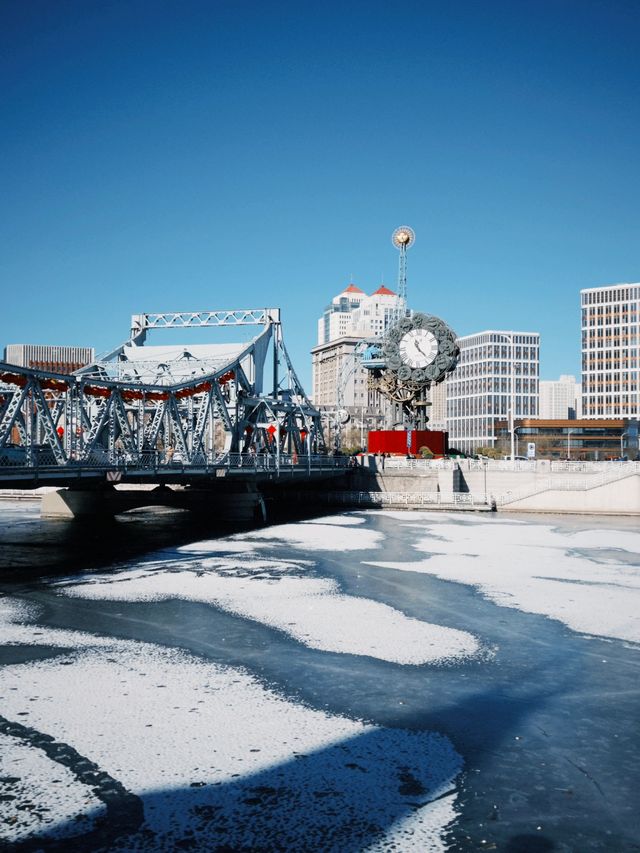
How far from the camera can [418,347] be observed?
285ft

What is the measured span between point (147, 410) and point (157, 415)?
18.0 m

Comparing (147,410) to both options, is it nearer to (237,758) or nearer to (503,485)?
(503,485)

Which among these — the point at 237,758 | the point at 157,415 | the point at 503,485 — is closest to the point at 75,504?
the point at 157,415

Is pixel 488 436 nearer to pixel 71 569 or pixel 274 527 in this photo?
pixel 274 527

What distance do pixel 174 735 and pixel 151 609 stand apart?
40.3 feet

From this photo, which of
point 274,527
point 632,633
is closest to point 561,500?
point 274,527

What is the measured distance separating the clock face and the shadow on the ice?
73589mm

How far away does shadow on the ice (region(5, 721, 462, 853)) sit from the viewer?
11.4m

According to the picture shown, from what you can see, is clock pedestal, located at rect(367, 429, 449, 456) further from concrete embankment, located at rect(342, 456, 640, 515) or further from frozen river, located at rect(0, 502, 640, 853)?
frozen river, located at rect(0, 502, 640, 853)

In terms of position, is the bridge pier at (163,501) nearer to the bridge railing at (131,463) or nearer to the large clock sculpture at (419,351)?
the bridge railing at (131,463)

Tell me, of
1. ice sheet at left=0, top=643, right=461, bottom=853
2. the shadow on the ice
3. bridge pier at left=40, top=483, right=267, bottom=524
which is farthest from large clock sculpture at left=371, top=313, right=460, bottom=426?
the shadow on the ice

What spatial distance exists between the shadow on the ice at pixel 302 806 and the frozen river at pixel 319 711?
41 mm

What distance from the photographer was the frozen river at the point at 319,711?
1203 centimetres

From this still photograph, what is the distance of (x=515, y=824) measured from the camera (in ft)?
39.7
